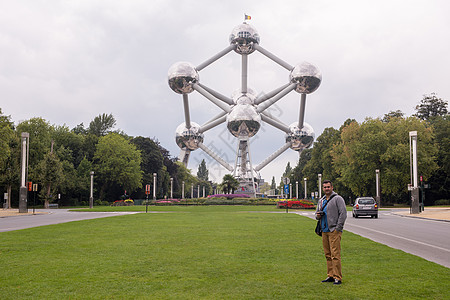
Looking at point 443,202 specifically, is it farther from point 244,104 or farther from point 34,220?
point 34,220

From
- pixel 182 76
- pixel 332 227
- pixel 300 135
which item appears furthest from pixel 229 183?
pixel 332 227

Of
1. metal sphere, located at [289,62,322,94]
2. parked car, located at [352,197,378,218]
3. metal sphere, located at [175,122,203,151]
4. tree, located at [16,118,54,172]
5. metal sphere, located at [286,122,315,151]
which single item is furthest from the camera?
metal sphere, located at [286,122,315,151]

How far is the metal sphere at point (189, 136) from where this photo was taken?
74.1 meters

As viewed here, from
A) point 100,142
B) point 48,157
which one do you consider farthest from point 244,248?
point 100,142

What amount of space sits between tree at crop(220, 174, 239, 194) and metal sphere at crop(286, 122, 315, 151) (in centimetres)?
1108

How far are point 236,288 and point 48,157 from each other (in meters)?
47.7

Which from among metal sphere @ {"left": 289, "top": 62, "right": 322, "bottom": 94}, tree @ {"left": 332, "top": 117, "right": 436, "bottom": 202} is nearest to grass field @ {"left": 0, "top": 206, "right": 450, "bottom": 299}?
tree @ {"left": 332, "top": 117, "right": 436, "bottom": 202}

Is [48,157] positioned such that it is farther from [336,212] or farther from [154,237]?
[336,212]

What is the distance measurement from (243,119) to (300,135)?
527 inches

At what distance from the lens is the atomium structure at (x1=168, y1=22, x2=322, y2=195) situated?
64000 millimetres

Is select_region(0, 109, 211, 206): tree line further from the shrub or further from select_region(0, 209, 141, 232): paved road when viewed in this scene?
the shrub

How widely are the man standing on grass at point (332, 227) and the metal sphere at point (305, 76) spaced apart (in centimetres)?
5675

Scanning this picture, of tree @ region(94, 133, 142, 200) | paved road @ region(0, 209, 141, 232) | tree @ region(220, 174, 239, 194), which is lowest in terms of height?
paved road @ region(0, 209, 141, 232)

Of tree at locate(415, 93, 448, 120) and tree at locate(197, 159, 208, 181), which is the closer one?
tree at locate(415, 93, 448, 120)
